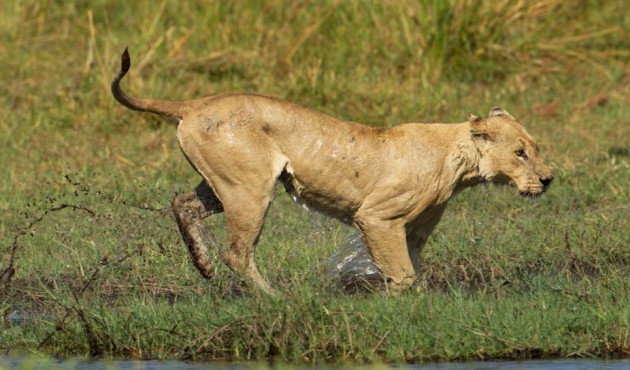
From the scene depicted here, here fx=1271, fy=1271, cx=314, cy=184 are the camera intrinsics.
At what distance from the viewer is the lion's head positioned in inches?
287

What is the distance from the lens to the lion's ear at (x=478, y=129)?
7.27 metres

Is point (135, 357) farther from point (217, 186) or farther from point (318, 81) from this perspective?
point (318, 81)

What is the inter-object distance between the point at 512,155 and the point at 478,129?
256mm

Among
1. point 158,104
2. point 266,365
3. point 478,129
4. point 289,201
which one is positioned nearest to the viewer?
point 266,365

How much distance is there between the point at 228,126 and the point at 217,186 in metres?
0.34

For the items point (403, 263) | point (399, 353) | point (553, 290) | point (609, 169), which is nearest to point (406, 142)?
point (403, 263)

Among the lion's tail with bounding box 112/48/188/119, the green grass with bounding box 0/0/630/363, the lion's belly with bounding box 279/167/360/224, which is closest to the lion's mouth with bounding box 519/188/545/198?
the green grass with bounding box 0/0/630/363

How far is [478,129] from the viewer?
286 inches

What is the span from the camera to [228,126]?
276 inches

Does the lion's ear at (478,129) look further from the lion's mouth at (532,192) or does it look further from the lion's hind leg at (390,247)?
the lion's hind leg at (390,247)

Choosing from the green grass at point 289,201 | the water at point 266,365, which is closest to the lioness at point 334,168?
the green grass at point 289,201

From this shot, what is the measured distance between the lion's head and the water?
1.53 m

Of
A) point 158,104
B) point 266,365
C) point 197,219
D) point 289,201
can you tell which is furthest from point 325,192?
point 289,201

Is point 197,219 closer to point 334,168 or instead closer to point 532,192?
point 334,168
